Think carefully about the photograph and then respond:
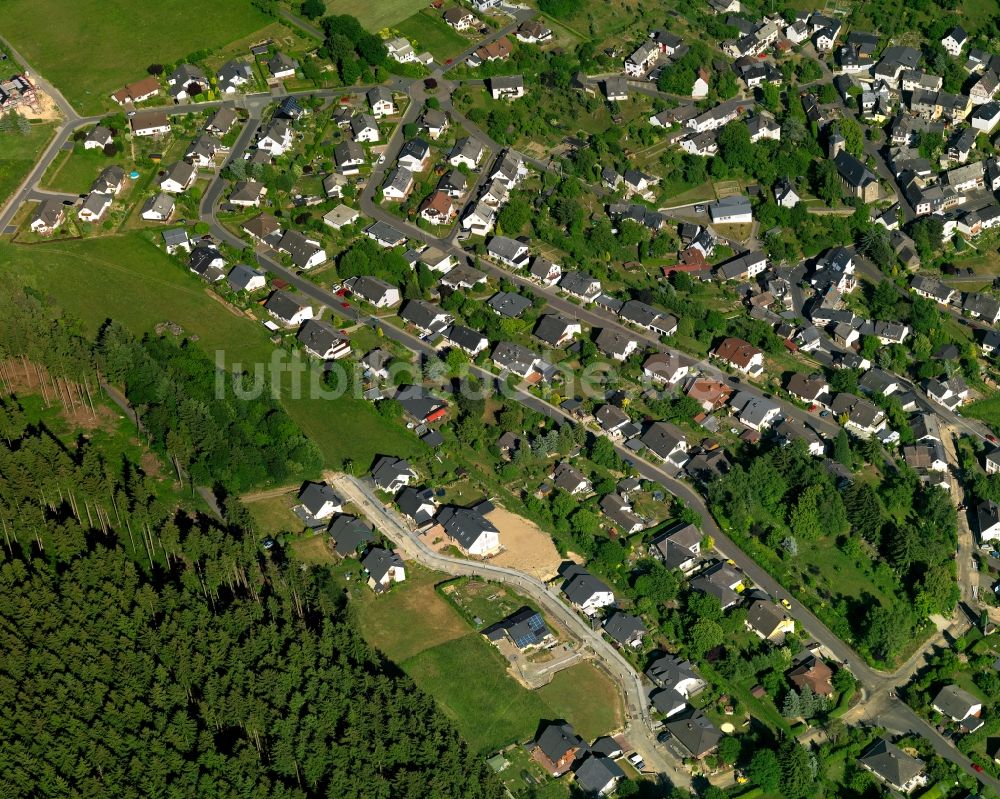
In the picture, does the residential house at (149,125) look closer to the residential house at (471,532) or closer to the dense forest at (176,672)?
the dense forest at (176,672)

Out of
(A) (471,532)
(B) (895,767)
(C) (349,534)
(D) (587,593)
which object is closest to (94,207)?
(C) (349,534)

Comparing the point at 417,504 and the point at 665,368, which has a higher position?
Answer: the point at 665,368

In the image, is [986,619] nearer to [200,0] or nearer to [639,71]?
[639,71]

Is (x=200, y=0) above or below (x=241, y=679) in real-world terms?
above

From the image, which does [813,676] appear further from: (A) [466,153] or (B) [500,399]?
(A) [466,153]

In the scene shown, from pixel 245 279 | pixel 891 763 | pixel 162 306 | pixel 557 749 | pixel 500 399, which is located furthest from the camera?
pixel 245 279

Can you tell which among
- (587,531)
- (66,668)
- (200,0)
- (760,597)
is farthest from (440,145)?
(66,668)

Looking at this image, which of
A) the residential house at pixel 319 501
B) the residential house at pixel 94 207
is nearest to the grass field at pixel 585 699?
the residential house at pixel 319 501
